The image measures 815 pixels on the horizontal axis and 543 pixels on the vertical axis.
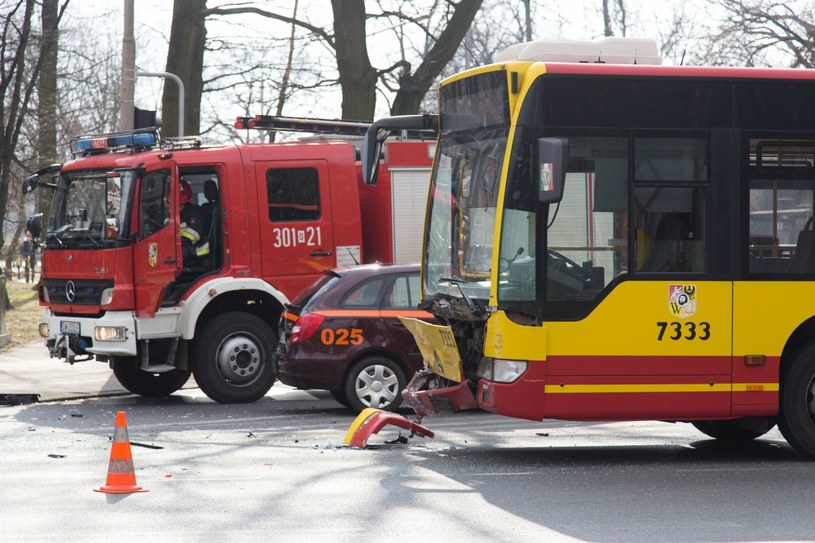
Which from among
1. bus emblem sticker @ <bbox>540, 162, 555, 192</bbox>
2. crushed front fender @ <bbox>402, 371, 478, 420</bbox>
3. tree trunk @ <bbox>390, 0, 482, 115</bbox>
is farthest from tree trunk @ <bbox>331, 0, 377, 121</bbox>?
bus emblem sticker @ <bbox>540, 162, 555, 192</bbox>

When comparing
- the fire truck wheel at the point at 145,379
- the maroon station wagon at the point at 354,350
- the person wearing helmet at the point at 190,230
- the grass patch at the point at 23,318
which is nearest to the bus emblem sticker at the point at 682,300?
the maroon station wagon at the point at 354,350

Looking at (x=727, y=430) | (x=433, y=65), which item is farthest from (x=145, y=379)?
(x=433, y=65)

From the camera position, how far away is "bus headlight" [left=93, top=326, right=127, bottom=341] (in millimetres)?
13688

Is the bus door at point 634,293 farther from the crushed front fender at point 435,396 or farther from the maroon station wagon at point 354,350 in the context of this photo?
the maroon station wagon at point 354,350

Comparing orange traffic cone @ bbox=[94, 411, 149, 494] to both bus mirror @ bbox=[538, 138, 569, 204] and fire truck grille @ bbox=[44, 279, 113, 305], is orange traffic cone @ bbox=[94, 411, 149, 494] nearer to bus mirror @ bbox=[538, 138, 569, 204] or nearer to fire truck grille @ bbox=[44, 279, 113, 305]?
bus mirror @ bbox=[538, 138, 569, 204]

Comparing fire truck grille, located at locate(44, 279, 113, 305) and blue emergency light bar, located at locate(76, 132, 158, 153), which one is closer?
fire truck grille, located at locate(44, 279, 113, 305)

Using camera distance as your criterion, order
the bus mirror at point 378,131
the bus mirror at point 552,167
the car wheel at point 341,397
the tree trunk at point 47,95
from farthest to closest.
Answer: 1. the tree trunk at point 47,95
2. the car wheel at point 341,397
3. the bus mirror at point 378,131
4. the bus mirror at point 552,167

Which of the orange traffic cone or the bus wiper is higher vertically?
the bus wiper

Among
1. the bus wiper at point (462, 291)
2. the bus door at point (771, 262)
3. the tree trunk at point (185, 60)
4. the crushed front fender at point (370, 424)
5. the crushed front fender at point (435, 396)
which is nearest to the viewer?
the bus wiper at point (462, 291)

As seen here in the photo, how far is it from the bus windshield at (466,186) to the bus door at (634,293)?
59 cm

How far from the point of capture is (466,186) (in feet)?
32.2

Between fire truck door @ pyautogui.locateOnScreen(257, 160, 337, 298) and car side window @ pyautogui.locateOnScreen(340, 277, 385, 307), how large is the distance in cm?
188

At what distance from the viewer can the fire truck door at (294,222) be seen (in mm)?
14625

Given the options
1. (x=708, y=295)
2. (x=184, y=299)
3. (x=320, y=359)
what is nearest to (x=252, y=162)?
(x=184, y=299)
